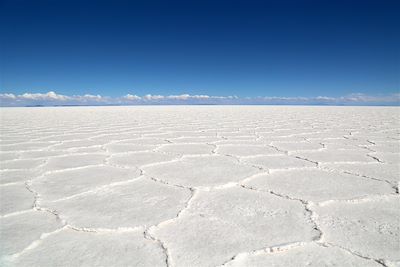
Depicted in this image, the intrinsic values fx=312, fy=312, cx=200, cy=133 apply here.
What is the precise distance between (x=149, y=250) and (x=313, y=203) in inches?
26.8

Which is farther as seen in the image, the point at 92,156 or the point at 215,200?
the point at 92,156

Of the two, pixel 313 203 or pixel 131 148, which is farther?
pixel 131 148

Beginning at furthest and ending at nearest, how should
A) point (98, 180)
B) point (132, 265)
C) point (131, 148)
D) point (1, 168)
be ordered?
point (131, 148) < point (1, 168) < point (98, 180) < point (132, 265)

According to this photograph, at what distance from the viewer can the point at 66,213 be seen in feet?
3.65

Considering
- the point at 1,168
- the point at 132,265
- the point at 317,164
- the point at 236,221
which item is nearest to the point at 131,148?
the point at 1,168

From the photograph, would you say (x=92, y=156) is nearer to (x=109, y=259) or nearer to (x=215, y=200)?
(x=215, y=200)

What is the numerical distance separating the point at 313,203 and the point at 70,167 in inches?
54.2

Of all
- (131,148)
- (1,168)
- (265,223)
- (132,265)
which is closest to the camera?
(132,265)

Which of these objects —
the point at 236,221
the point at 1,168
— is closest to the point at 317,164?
the point at 236,221

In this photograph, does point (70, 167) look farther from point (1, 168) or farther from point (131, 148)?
point (131, 148)

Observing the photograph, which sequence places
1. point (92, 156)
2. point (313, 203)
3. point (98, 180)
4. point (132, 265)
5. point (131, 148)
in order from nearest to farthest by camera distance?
1. point (132, 265)
2. point (313, 203)
3. point (98, 180)
4. point (92, 156)
5. point (131, 148)

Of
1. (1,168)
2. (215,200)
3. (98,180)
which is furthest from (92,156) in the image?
(215,200)

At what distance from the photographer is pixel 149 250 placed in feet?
2.76

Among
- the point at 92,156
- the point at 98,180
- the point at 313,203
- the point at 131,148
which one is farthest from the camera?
the point at 131,148
